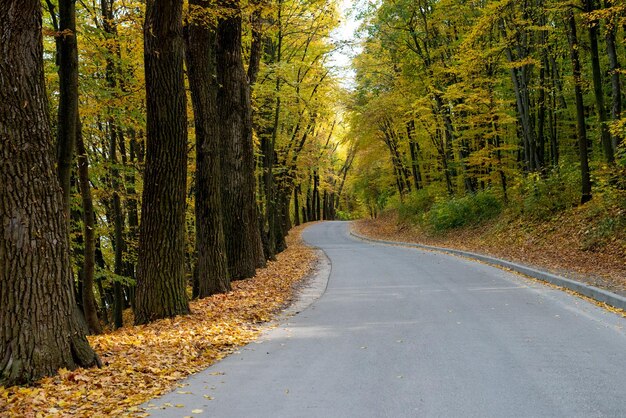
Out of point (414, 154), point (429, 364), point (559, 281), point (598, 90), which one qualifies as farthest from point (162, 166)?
point (414, 154)

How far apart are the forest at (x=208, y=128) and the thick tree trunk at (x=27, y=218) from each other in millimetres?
16

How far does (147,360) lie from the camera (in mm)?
6203

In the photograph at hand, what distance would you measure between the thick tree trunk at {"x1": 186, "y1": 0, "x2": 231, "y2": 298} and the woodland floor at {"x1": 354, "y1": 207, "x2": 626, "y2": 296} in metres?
8.16

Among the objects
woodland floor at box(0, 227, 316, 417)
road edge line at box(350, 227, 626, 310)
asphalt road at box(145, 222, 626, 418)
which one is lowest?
road edge line at box(350, 227, 626, 310)

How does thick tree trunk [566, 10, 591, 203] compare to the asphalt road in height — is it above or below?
above

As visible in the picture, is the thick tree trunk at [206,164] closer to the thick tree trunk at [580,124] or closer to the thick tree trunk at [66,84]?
the thick tree trunk at [66,84]

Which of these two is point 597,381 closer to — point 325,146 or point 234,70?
point 234,70

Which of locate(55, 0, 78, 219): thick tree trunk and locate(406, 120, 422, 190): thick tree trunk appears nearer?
locate(55, 0, 78, 219): thick tree trunk

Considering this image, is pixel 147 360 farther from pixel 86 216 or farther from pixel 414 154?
pixel 414 154

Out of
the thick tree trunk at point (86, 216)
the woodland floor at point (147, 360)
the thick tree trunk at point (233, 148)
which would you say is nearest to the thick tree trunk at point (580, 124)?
the thick tree trunk at point (233, 148)

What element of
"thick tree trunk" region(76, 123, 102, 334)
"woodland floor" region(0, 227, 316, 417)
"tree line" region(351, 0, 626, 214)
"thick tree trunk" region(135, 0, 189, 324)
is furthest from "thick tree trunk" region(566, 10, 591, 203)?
"thick tree trunk" region(76, 123, 102, 334)

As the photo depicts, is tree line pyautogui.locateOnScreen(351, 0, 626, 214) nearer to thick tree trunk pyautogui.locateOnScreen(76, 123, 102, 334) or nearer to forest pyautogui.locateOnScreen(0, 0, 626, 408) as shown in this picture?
forest pyautogui.locateOnScreen(0, 0, 626, 408)

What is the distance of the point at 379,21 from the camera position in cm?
2786

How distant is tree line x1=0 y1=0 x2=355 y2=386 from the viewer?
207 inches
